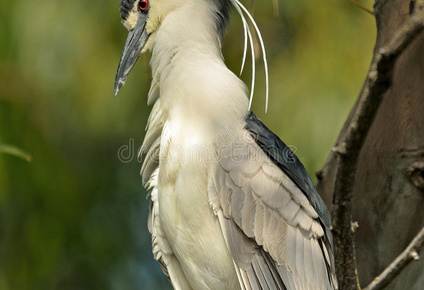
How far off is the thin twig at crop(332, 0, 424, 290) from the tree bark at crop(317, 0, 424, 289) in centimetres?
51

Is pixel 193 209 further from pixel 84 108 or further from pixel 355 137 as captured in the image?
pixel 84 108

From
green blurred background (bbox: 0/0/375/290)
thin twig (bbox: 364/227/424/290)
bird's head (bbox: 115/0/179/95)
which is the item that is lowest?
green blurred background (bbox: 0/0/375/290)

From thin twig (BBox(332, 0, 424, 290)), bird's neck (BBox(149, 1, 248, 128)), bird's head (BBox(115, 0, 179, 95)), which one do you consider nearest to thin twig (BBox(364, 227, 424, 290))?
thin twig (BBox(332, 0, 424, 290))

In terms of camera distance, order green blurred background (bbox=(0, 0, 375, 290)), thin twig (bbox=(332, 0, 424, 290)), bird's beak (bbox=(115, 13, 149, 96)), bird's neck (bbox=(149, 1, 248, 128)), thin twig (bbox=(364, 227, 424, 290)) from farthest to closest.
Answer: green blurred background (bbox=(0, 0, 375, 290)) < bird's beak (bbox=(115, 13, 149, 96)) < bird's neck (bbox=(149, 1, 248, 128)) < thin twig (bbox=(364, 227, 424, 290)) < thin twig (bbox=(332, 0, 424, 290))

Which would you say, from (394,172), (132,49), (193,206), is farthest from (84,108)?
(394,172)

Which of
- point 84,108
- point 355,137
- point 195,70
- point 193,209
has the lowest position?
point 84,108

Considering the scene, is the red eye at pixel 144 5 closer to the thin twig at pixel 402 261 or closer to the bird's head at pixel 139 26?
the bird's head at pixel 139 26

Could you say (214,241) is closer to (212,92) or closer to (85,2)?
(212,92)

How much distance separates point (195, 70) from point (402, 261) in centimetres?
99

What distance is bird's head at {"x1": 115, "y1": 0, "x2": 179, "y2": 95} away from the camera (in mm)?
2373

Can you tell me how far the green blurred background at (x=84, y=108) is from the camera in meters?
2.96

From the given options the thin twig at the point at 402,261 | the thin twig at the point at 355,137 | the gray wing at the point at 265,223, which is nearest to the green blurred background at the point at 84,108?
the gray wing at the point at 265,223

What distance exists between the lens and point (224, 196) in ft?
6.56
